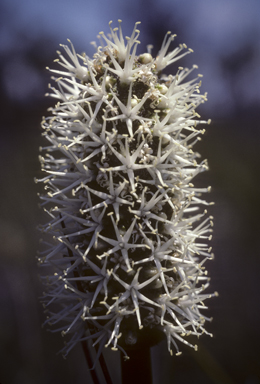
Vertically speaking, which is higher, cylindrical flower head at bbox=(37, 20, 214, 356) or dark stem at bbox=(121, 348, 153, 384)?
cylindrical flower head at bbox=(37, 20, 214, 356)

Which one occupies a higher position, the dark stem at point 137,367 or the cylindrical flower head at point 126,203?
the cylindrical flower head at point 126,203

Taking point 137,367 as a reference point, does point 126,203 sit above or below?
above

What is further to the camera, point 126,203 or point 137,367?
point 137,367

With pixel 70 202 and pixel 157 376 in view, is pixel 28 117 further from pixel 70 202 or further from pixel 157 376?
pixel 157 376

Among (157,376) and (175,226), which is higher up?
(175,226)

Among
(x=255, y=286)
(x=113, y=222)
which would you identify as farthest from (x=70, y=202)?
(x=255, y=286)

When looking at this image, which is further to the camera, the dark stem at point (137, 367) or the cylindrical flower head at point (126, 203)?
the dark stem at point (137, 367)

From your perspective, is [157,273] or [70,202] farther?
[70,202]

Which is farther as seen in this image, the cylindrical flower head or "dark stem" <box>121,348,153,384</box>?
"dark stem" <box>121,348,153,384</box>
